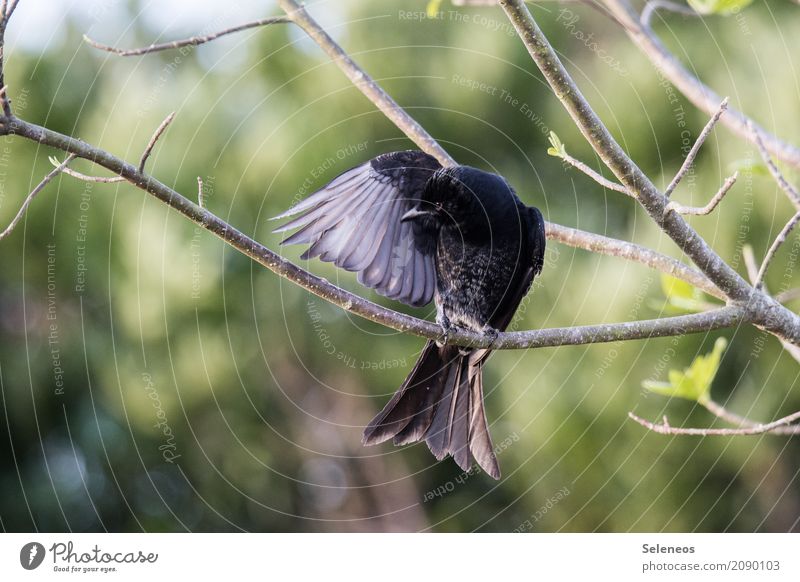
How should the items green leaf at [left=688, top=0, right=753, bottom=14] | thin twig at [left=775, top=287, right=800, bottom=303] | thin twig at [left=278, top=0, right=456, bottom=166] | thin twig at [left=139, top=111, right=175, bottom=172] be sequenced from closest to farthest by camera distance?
thin twig at [left=139, top=111, right=175, bottom=172] < green leaf at [left=688, top=0, right=753, bottom=14] < thin twig at [left=775, top=287, right=800, bottom=303] < thin twig at [left=278, top=0, right=456, bottom=166]

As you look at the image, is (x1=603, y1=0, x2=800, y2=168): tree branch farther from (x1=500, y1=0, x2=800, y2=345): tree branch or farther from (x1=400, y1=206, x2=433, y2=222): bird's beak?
(x1=400, y1=206, x2=433, y2=222): bird's beak

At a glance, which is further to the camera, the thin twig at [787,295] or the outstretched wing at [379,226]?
the outstretched wing at [379,226]

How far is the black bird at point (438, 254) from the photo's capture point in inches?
71.1

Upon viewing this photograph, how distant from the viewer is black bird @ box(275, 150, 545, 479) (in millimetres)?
1807

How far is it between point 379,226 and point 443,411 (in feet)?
1.61

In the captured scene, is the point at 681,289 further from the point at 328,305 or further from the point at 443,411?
the point at 328,305

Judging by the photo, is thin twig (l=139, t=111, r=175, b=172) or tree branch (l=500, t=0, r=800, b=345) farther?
tree branch (l=500, t=0, r=800, b=345)

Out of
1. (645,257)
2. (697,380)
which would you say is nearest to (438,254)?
(645,257)

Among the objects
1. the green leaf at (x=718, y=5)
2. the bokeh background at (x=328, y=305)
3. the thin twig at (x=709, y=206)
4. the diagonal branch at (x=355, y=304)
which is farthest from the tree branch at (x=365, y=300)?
the bokeh background at (x=328, y=305)

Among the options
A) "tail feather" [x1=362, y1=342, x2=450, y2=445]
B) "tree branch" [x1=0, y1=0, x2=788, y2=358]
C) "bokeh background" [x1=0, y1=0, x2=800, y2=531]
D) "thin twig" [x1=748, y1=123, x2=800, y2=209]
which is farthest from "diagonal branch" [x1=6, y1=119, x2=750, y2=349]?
"bokeh background" [x1=0, y1=0, x2=800, y2=531]

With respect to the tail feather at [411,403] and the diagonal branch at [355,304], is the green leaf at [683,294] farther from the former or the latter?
the tail feather at [411,403]

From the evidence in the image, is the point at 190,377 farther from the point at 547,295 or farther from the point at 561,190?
the point at 561,190

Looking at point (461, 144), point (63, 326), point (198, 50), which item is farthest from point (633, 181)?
point (63, 326)

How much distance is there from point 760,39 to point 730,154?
0.32 m
